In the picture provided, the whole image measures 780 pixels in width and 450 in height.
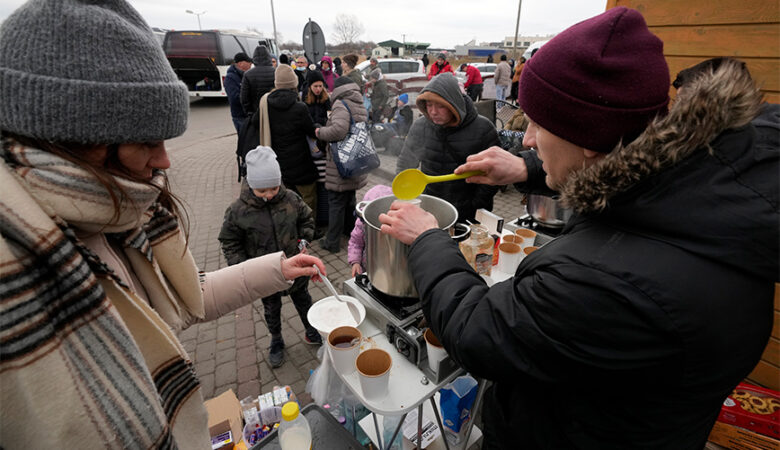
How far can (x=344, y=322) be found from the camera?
74.0 inches

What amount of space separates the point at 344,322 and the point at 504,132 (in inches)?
245

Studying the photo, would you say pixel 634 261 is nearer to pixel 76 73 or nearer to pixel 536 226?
pixel 76 73

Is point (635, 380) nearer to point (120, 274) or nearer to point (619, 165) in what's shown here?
point (619, 165)

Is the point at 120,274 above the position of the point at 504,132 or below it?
above

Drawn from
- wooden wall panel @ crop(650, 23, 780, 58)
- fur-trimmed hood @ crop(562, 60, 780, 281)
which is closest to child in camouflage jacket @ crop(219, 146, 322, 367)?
fur-trimmed hood @ crop(562, 60, 780, 281)

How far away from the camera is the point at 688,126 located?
2.79 feet

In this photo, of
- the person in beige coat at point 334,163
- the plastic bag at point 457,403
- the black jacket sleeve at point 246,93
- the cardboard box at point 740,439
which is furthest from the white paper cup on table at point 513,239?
the black jacket sleeve at point 246,93

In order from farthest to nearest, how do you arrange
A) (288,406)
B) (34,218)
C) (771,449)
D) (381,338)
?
(771,449) → (381,338) → (288,406) → (34,218)

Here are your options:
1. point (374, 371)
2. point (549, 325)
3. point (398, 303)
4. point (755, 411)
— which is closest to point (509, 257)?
point (398, 303)

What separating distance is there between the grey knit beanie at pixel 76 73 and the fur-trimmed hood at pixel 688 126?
1.20 metres

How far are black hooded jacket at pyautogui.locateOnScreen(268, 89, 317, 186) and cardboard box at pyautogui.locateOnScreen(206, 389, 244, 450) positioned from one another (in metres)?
2.92

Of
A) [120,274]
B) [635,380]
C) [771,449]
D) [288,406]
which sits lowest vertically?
[771,449]

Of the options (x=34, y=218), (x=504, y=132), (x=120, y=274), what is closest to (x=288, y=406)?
(x=120, y=274)

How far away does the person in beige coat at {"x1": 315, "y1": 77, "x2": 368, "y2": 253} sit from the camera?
4.51 metres
